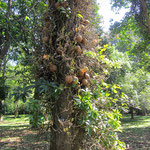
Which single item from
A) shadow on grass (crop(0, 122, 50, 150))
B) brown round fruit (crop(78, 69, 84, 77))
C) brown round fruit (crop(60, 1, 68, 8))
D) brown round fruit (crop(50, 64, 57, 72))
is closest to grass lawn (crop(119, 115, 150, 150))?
shadow on grass (crop(0, 122, 50, 150))

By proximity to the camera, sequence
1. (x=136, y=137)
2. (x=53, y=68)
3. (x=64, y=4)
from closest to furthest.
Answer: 1. (x=53, y=68)
2. (x=64, y=4)
3. (x=136, y=137)

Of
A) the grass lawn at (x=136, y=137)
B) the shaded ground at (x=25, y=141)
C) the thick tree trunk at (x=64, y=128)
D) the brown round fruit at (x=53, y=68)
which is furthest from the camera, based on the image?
the grass lawn at (x=136, y=137)

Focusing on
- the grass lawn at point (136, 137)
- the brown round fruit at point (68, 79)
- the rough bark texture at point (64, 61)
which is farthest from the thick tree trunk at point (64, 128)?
the grass lawn at point (136, 137)

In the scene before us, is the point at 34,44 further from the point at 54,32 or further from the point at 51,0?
the point at 51,0

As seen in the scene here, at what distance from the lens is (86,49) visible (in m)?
2.45

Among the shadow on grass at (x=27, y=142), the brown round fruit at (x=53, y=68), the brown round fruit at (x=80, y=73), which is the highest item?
the brown round fruit at (x=53, y=68)

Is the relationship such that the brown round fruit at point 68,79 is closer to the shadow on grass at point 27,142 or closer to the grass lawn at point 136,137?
the shadow on grass at point 27,142

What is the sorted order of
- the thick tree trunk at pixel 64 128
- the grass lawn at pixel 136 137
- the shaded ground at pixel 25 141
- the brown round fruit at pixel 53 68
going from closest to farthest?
1. the thick tree trunk at pixel 64 128
2. the brown round fruit at pixel 53 68
3. the shaded ground at pixel 25 141
4. the grass lawn at pixel 136 137

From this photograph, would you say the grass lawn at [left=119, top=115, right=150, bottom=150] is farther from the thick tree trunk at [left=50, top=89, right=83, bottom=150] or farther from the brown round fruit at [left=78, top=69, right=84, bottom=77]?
the brown round fruit at [left=78, top=69, right=84, bottom=77]

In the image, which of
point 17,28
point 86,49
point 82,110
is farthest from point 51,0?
point 17,28

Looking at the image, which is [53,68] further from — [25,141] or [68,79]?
[25,141]

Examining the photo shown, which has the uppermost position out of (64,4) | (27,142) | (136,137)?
(64,4)

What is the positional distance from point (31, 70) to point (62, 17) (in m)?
0.94

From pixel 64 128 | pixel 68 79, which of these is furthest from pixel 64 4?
pixel 64 128
